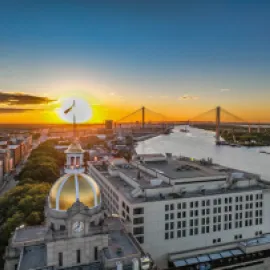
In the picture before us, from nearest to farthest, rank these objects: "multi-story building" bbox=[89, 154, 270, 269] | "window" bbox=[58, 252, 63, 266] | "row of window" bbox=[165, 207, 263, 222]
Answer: "window" bbox=[58, 252, 63, 266] < "multi-story building" bbox=[89, 154, 270, 269] < "row of window" bbox=[165, 207, 263, 222]

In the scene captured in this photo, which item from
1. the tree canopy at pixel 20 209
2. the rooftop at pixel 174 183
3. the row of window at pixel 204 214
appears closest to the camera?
the row of window at pixel 204 214

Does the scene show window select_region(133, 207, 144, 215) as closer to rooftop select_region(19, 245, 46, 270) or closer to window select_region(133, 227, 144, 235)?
window select_region(133, 227, 144, 235)

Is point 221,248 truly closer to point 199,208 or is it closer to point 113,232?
point 199,208

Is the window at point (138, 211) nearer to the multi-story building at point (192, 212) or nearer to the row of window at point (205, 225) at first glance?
the multi-story building at point (192, 212)

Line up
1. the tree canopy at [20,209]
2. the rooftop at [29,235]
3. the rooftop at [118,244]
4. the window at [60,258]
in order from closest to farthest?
the window at [60,258] < the rooftop at [118,244] < the rooftop at [29,235] < the tree canopy at [20,209]

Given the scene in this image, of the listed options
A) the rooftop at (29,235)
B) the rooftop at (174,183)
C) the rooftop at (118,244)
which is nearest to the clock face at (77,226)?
the rooftop at (118,244)

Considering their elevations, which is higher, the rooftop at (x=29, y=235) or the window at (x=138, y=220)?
the rooftop at (x=29, y=235)

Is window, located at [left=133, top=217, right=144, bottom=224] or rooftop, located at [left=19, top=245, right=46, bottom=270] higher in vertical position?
rooftop, located at [left=19, top=245, right=46, bottom=270]

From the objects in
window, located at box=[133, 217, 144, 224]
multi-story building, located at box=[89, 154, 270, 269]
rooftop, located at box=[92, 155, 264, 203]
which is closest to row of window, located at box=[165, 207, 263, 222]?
multi-story building, located at box=[89, 154, 270, 269]
